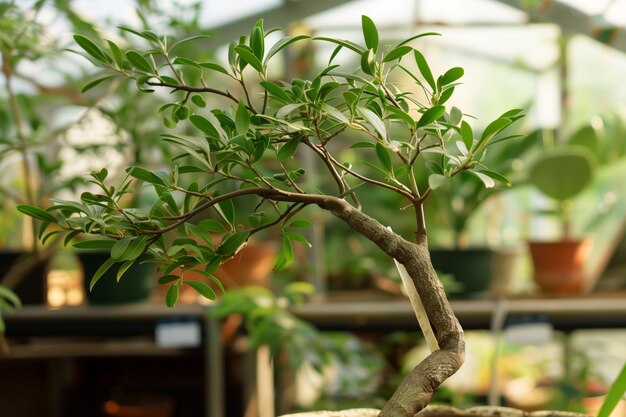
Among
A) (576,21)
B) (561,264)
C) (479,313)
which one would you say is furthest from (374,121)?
(576,21)

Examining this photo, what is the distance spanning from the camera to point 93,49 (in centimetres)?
62

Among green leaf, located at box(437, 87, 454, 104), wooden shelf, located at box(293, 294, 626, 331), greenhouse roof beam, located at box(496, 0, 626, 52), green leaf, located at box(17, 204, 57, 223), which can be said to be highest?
greenhouse roof beam, located at box(496, 0, 626, 52)

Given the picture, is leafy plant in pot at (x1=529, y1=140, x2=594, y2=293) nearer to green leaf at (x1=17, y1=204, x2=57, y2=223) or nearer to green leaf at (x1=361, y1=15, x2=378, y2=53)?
green leaf at (x1=361, y1=15, x2=378, y2=53)

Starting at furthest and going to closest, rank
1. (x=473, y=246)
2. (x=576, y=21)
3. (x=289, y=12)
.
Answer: (x=289, y=12) → (x=576, y=21) → (x=473, y=246)

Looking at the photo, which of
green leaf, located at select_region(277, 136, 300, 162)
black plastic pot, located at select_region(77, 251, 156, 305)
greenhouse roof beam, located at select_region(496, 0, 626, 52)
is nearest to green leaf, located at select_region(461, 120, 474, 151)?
green leaf, located at select_region(277, 136, 300, 162)

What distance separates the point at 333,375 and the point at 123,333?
1.64 m

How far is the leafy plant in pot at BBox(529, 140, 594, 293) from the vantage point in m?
2.28

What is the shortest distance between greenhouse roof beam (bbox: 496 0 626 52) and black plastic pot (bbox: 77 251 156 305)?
5.12ft

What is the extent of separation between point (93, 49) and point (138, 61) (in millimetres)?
35

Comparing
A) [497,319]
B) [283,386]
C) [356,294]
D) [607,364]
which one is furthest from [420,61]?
[607,364]

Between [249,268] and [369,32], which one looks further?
[249,268]

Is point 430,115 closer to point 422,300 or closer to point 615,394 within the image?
point 422,300

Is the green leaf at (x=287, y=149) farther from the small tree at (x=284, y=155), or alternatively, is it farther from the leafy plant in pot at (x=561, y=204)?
the leafy plant in pot at (x=561, y=204)

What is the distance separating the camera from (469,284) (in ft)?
7.41
